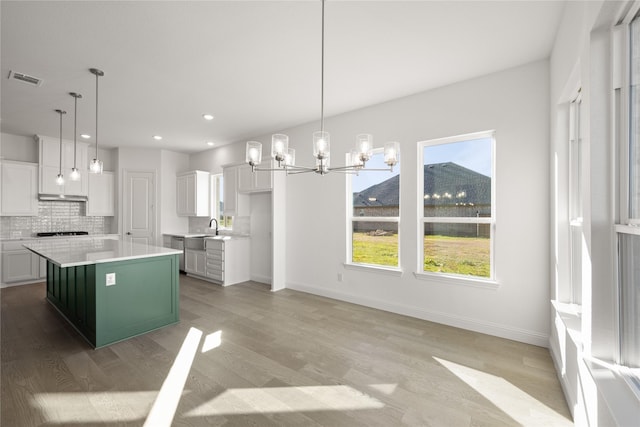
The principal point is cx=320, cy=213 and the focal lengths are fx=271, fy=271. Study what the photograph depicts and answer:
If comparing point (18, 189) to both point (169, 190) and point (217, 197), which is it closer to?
point (169, 190)

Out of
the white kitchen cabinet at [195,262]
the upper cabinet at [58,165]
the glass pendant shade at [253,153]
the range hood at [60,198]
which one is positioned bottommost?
the white kitchen cabinet at [195,262]

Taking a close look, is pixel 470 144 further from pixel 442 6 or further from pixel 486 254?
pixel 442 6

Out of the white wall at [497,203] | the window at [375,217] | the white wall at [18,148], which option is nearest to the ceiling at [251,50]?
the white wall at [497,203]

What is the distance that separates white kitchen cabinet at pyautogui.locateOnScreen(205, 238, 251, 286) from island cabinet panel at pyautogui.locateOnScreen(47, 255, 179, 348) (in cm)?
174

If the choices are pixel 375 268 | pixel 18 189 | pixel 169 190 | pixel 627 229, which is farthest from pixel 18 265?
pixel 627 229

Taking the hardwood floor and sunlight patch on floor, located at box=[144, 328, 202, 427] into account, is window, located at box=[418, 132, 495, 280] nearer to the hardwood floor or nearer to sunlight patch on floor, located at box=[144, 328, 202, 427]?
the hardwood floor

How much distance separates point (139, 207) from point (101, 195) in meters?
0.79

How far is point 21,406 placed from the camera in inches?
74.0

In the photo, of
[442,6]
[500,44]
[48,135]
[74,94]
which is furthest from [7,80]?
[500,44]

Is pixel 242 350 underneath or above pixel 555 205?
underneath

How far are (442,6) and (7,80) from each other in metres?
4.53

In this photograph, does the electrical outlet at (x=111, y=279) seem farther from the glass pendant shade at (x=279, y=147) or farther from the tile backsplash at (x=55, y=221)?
the tile backsplash at (x=55, y=221)

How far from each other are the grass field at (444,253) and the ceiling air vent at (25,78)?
4.42 metres

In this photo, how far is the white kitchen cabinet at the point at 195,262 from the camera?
553cm
